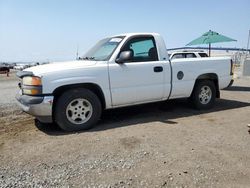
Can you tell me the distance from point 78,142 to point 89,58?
228 cm

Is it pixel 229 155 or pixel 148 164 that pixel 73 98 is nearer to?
pixel 148 164

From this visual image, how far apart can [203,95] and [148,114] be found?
156 centimetres

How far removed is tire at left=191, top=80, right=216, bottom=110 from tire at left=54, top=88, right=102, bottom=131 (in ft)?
8.72

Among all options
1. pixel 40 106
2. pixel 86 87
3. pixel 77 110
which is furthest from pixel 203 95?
pixel 40 106

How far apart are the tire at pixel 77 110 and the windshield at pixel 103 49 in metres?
0.93

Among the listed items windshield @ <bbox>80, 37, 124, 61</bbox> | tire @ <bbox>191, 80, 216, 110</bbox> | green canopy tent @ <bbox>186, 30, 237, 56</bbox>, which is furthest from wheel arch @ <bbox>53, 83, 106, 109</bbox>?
green canopy tent @ <bbox>186, 30, 237, 56</bbox>

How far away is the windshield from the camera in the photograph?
6.15 metres

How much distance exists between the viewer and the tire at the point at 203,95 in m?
7.23

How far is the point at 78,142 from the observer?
4.82 m

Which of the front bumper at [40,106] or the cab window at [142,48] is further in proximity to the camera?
the cab window at [142,48]

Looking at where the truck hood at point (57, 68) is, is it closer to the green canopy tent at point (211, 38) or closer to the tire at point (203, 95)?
the tire at point (203, 95)

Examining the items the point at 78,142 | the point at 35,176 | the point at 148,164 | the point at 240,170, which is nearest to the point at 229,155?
the point at 240,170

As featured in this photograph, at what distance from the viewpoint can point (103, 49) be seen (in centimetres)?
648

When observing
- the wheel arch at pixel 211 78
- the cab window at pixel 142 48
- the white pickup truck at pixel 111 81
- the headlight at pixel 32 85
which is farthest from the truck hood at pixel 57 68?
the wheel arch at pixel 211 78
